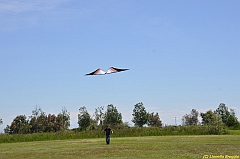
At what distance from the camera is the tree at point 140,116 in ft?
250

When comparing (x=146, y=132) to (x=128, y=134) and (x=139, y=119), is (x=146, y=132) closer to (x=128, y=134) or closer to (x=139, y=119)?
(x=128, y=134)

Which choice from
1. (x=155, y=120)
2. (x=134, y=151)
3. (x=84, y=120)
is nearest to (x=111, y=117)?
(x=84, y=120)

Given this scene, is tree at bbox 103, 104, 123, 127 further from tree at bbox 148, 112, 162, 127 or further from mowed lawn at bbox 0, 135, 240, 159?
mowed lawn at bbox 0, 135, 240, 159

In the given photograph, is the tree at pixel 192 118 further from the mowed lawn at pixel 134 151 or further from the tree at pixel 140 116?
the mowed lawn at pixel 134 151

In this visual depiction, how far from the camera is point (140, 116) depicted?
7656cm

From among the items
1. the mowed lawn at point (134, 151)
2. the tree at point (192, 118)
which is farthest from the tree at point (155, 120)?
the mowed lawn at point (134, 151)

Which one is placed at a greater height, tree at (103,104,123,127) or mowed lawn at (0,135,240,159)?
tree at (103,104,123,127)

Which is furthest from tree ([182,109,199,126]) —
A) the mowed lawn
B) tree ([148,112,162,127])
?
the mowed lawn

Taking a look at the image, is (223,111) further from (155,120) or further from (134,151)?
(134,151)

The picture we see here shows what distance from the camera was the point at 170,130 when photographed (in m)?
56.3

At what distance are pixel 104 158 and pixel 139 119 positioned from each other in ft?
189

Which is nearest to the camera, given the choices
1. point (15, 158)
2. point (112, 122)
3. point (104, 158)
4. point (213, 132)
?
point (104, 158)

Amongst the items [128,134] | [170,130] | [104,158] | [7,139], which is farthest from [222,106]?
[104,158]

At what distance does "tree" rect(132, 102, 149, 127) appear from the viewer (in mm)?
76312
